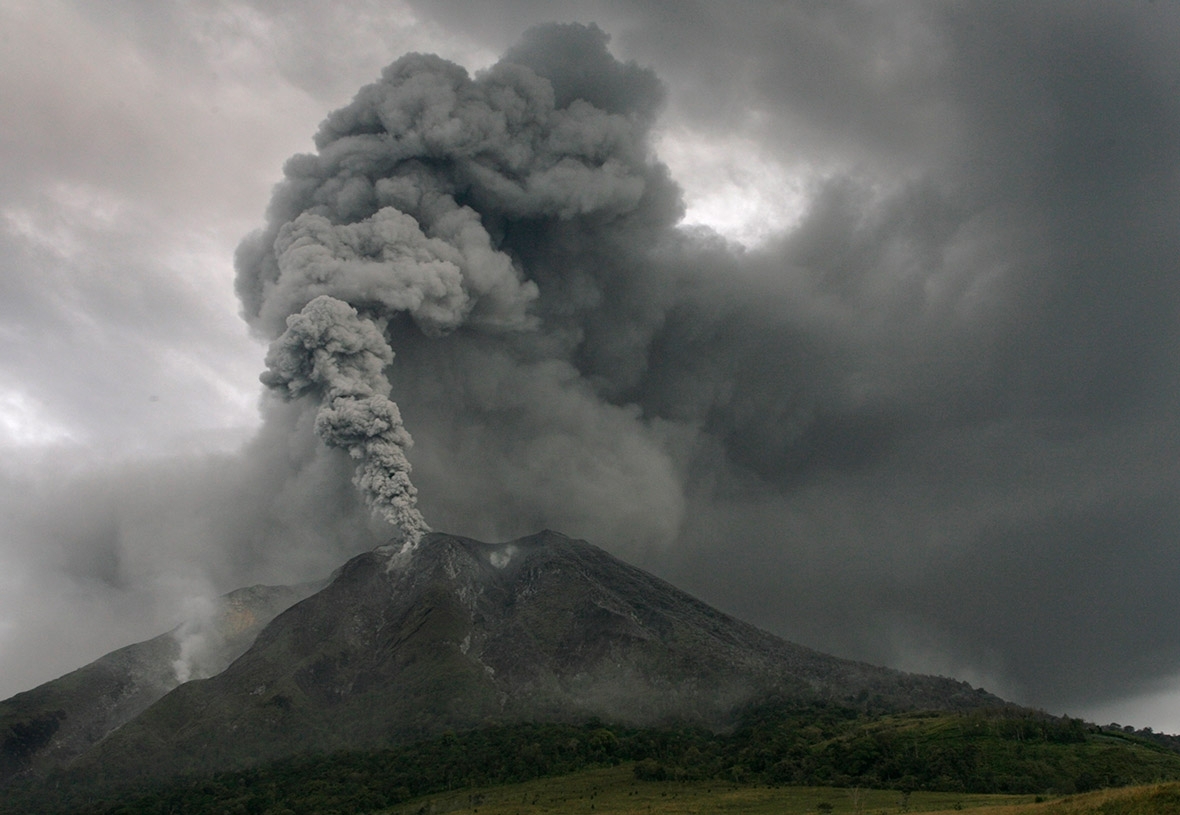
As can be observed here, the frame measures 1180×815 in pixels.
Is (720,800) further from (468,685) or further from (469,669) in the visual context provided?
(469,669)

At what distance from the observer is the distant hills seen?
94.6 metres

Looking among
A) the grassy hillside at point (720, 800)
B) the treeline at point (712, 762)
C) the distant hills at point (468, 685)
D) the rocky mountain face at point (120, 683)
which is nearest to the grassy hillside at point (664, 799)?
the grassy hillside at point (720, 800)

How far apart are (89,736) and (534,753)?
71.8 metres

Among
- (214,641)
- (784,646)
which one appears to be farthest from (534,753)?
(214,641)

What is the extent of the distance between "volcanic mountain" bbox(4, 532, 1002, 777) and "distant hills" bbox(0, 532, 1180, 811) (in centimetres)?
30

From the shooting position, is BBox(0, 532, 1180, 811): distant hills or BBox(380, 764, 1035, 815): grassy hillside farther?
BBox(0, 532, 1180, 811): distant hills

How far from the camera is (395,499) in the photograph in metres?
117

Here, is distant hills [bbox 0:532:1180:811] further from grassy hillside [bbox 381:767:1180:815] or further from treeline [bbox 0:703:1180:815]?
grassy hillside [bbox 381:767:1180:815]

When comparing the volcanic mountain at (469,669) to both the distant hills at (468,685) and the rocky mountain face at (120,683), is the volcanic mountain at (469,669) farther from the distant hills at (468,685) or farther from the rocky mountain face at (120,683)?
the rocky mountain face at (120,683)

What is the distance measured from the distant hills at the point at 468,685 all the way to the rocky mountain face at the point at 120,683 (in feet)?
0.96

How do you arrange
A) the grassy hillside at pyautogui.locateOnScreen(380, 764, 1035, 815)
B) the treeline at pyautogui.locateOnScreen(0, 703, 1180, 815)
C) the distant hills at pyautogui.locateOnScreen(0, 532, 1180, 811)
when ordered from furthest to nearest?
the distant hills at pyautogui.locateOnScreen(0, 532, 1180, 811), the treeline at pyautogui.locateOnScreen(0, 703, 1180, 815), the grassy hillside at pyautogui.locateOnScreen(380, 764, 1035, 815)

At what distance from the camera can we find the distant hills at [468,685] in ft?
310

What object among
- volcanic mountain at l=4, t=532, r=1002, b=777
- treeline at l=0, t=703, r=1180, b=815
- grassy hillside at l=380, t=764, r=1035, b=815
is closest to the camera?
grassy hillside at l=380, t=764, r=1035, b=815

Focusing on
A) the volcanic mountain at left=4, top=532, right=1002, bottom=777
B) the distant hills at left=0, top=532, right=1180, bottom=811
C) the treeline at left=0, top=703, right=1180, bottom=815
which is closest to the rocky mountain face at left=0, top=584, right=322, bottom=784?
the distant hills at left=0, top=532, right=1180, bottom=811
